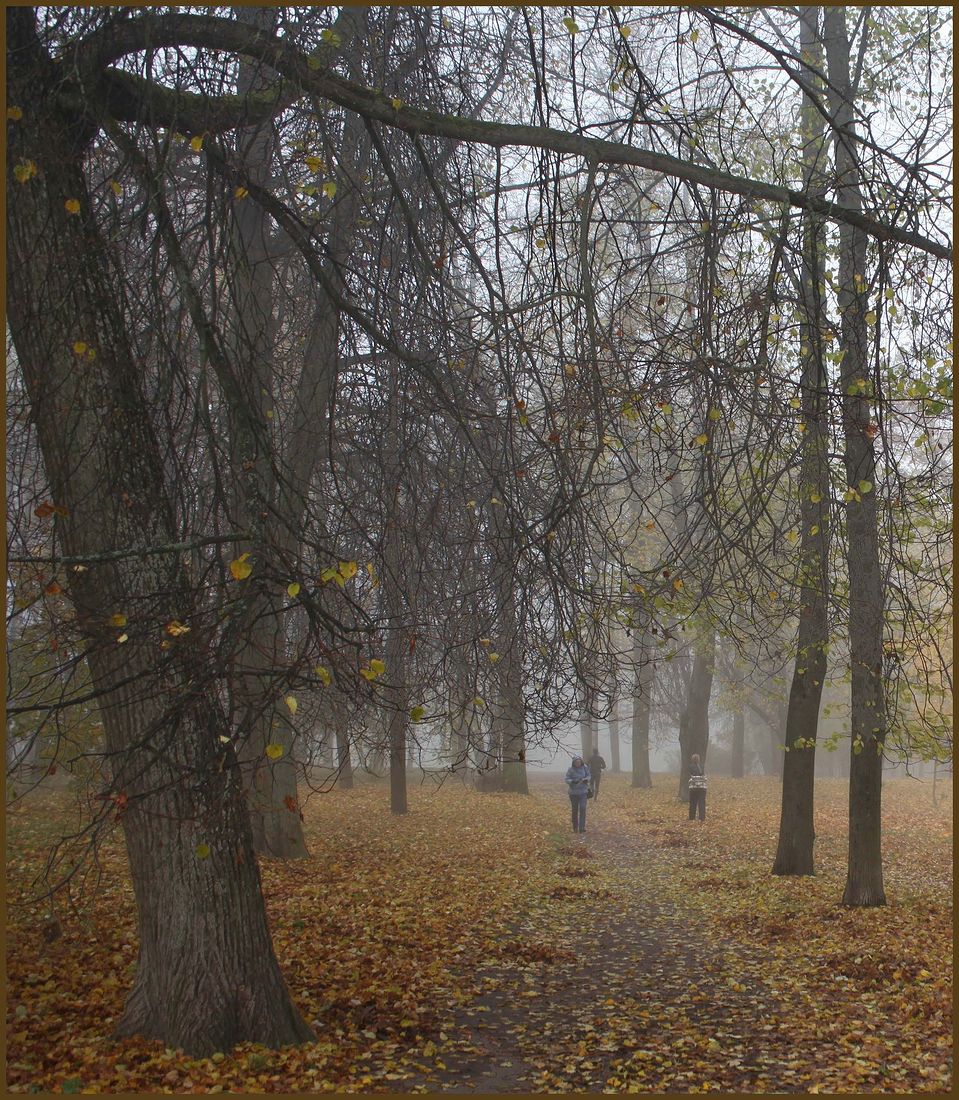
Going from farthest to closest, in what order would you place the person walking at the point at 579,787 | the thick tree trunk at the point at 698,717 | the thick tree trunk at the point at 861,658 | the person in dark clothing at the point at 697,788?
the thick tree trunk at the point at 698,717 → the person in dark clothing at the point at 697,788 → the person walking at the point at 579,787 → the thick tree trunk at the point at 861,658

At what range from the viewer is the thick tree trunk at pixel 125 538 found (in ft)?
15.4

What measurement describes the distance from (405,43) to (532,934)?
23.9 ft

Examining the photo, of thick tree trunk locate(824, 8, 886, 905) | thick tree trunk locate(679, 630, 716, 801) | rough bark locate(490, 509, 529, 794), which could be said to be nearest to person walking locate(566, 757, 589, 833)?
thick tree trunk locate(679, 630, 716, 801)

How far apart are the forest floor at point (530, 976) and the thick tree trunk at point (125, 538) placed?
0.31m

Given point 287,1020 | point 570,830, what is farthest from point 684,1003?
point 570,830

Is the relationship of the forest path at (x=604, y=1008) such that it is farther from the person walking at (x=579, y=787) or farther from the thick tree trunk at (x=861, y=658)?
the person walking at (x=579, y=787)

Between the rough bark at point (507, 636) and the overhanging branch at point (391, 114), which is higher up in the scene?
the overhanging branch at point (391, 114)

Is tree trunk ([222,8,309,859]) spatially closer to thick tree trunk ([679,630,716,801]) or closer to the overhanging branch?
the overhanging branch

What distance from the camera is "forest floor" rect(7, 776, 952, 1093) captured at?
16.3 feet

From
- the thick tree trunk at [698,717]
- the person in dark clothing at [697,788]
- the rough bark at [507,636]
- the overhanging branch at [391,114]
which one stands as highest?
the overhanging branch at [391,114]

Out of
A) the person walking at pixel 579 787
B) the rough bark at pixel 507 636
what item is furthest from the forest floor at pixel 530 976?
the person walking at pixel 579 787

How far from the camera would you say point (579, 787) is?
15289 mm

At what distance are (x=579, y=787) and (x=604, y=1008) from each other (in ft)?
29.5

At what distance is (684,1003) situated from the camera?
6.54 meters
